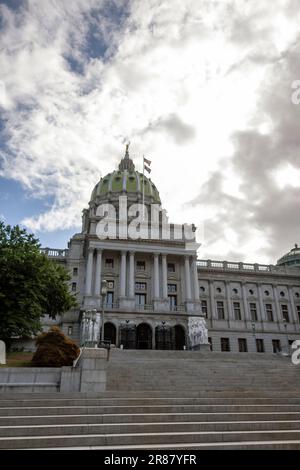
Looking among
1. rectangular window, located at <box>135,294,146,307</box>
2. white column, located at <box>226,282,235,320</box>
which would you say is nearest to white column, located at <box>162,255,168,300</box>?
rectangular window, located at <box>135,294,146,307</box>

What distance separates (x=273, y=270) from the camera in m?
63.8

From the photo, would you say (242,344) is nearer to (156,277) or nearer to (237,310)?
(237,310)

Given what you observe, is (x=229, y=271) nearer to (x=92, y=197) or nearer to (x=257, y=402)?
(x=92, y=197)

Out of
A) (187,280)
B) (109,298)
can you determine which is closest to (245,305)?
(187,280)

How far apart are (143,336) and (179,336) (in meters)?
4.78

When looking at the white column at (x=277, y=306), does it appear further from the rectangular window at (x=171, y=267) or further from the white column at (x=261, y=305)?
the rectangular window at (x=171, y=267)

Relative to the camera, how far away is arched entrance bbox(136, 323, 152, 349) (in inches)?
1825

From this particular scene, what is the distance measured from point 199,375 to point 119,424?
1167 centimetres

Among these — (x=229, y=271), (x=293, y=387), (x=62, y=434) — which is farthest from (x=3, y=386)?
(x=229, y=271)

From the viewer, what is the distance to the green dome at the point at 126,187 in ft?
263

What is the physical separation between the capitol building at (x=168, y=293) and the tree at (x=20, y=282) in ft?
33.2

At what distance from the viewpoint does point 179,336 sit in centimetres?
4759

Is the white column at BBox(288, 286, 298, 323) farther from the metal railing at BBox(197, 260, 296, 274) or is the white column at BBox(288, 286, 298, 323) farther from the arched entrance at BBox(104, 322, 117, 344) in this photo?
the arched entrance at BBox(104, 322, 117, 344)
